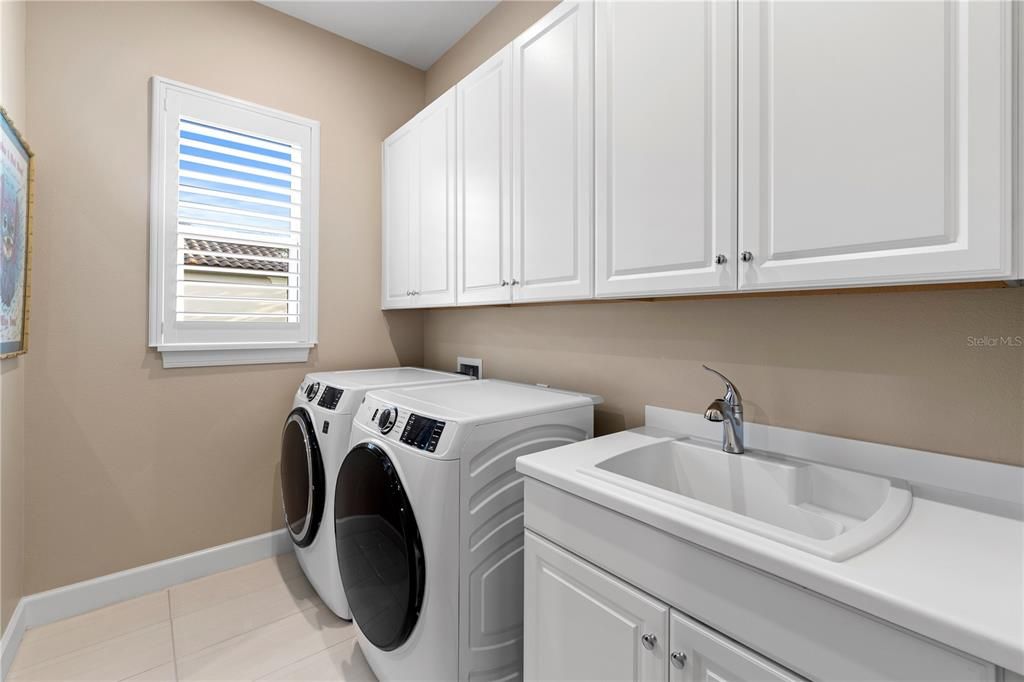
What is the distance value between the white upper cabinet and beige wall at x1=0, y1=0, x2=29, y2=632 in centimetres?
147

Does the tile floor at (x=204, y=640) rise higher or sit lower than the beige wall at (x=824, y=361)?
lower

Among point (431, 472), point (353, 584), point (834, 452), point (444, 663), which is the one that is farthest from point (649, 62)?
point (353, 584)

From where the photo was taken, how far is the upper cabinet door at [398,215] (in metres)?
2.46

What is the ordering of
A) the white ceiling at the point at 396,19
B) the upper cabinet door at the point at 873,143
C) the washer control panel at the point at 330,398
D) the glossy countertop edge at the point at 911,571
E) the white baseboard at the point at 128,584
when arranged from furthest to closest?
1. the white ceiling at the point at 396,19
2. the washer control panel at the point at 330,398
3. the white baseboard at the point at 128,584
4. the upper cabinet door at the point at 873,143
5. the glossy countertop edge at the point at 911,571

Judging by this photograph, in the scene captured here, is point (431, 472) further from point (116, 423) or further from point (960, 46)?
point (116, 423)

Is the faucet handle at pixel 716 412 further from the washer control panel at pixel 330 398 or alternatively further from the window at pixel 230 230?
the window at pixel 230 230

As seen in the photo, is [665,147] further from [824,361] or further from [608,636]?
[608,636]

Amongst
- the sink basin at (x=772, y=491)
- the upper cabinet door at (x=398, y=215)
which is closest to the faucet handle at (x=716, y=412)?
the sink basin at (x=772, y=491)

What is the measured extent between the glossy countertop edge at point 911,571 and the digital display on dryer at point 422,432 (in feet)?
1.57

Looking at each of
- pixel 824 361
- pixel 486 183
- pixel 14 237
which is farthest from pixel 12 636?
pixel 824 361

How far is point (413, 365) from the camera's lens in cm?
298

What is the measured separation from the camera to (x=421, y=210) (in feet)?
7.77

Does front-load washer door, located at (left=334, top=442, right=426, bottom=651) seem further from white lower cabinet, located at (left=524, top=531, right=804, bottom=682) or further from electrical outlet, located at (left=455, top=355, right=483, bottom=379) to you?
electrical outlet, located at (left=455, top=355, right=483, bottom=379)

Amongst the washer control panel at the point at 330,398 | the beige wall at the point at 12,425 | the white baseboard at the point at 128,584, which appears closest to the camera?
the beige wall at the point at 12,425
